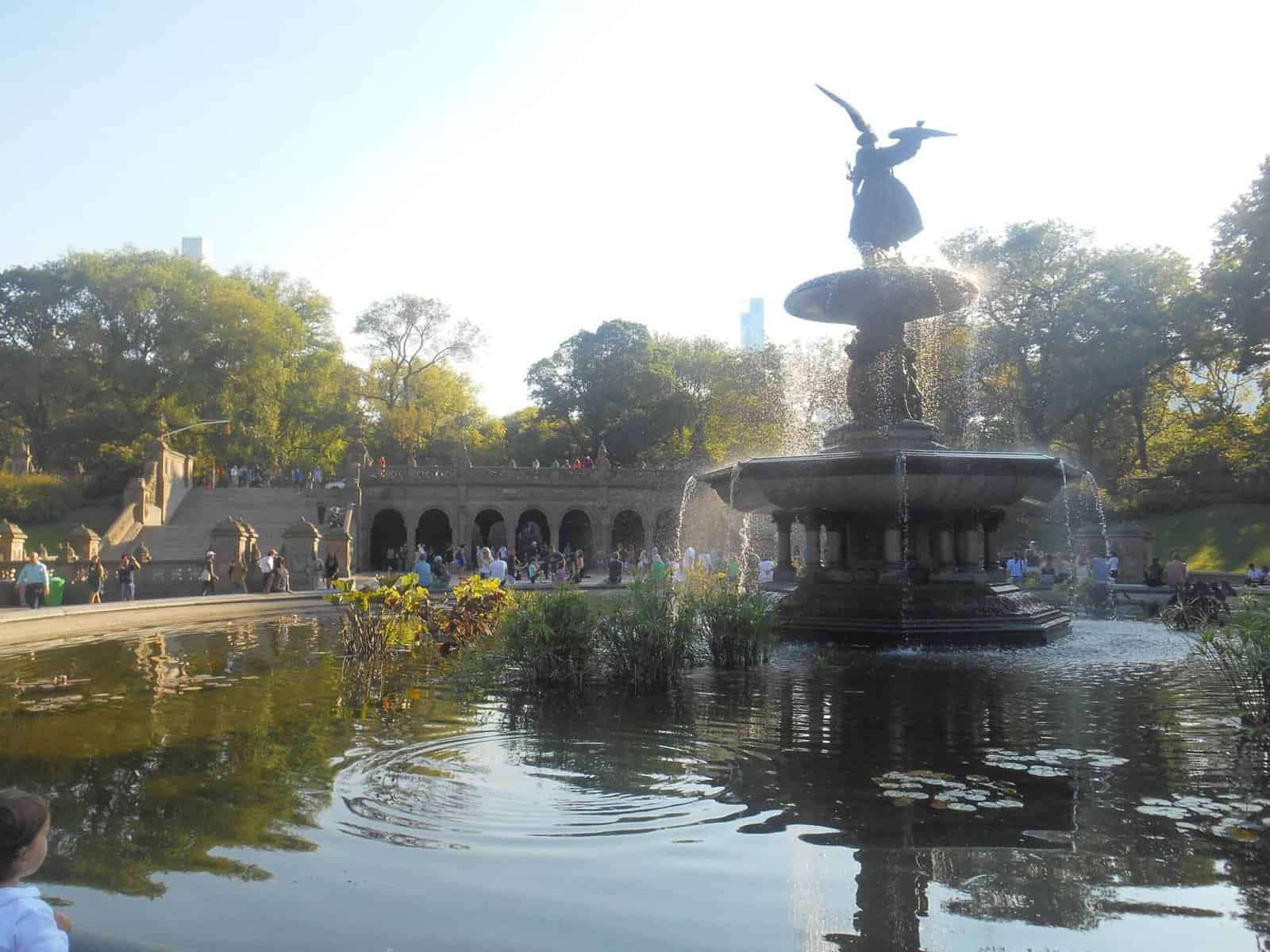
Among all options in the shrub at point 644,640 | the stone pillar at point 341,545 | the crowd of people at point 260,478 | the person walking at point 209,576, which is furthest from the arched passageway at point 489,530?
the shrub at point 644,640

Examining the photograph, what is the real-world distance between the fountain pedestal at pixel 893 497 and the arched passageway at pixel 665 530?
3450cm

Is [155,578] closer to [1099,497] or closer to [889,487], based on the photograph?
[889,487]

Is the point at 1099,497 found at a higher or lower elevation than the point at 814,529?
higher

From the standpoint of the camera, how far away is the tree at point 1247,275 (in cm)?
3659

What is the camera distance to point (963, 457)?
12023mm

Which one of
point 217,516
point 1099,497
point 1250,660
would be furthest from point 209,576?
point 1250,660

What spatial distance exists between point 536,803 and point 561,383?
60513mm

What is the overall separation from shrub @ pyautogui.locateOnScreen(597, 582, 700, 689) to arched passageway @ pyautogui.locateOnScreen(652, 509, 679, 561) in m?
40.5

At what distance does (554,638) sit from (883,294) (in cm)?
774

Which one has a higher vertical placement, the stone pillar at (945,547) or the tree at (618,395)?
the tree at (618,395)

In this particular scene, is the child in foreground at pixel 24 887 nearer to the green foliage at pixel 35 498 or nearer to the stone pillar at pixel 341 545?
the stone pillar at pixel 341 545

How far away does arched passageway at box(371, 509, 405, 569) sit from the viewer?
5109 cm

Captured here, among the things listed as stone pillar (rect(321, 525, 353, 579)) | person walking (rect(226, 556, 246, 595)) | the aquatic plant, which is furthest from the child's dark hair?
stone pillar (rect(321, 525, 353, 579))

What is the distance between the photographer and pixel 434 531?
2061 inches
